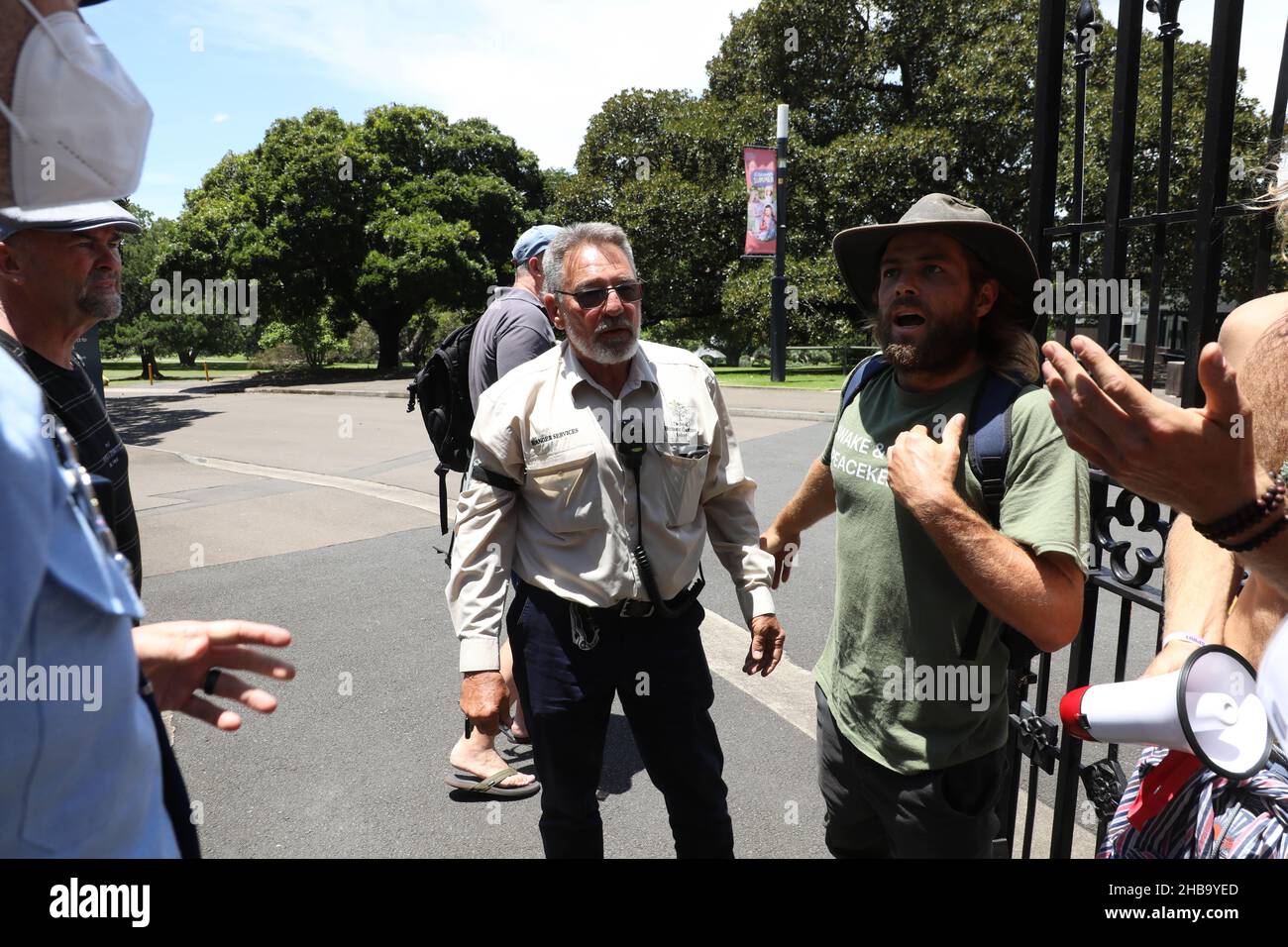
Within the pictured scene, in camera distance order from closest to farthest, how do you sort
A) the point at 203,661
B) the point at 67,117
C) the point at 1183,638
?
1. the point at 67,117
2. the point at 203,661
3. the point at 1183,638

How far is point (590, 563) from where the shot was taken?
2.54 metres

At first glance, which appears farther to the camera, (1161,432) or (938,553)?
(938,553)

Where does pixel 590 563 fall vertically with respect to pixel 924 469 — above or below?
below

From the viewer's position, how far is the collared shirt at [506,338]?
145 inches

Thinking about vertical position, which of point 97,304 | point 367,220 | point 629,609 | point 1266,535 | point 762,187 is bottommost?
point 629,609

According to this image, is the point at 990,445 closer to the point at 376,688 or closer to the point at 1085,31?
the point at 1085,31

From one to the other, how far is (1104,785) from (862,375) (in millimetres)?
1232

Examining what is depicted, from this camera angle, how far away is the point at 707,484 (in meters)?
2.88

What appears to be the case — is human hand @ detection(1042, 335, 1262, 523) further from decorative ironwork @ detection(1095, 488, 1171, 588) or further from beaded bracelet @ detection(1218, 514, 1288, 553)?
decorative ironwork @ detection(1095, 488, 1171, 588)

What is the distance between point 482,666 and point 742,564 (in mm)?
931

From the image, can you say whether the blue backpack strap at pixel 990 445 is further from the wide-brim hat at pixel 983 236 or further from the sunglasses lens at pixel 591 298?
the sunglasses lens at pixel 591 298

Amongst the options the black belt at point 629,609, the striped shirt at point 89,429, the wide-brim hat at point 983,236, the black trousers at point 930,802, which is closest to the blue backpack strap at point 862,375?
the wide-brim hat at point 983,236

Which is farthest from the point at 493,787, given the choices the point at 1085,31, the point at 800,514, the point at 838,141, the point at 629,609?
the point at 838,141

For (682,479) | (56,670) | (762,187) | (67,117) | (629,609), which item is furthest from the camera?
(762,187)
